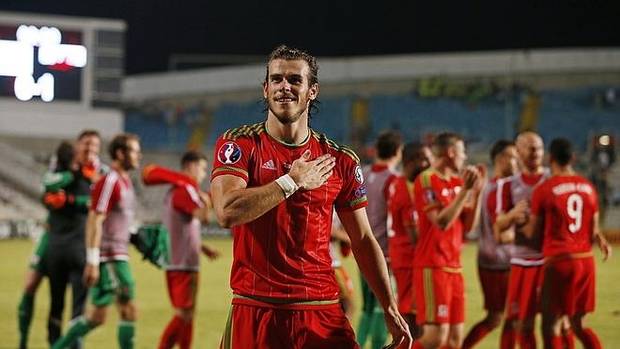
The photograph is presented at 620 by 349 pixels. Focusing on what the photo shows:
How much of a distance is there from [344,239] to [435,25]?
4714 cm

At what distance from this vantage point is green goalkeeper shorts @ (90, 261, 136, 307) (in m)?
8.38

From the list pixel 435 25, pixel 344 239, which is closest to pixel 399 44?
pixel 435 25

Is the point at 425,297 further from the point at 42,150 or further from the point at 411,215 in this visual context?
the point at 42,150

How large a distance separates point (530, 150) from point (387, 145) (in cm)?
129

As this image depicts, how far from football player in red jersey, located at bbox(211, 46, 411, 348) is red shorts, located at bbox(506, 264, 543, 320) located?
4.04 metres

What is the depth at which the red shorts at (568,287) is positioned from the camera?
7.91 metres

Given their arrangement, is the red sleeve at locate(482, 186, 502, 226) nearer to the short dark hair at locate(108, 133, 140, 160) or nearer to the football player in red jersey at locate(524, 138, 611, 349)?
the football player in red jersey at locate(524, 138, 611, 349)

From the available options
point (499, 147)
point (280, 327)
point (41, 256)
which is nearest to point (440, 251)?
point (499, 147)

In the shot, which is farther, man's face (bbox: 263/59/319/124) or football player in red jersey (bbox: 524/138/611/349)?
A: football player in red jersey (bbox: 524/138/611/349)

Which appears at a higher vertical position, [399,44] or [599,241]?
[399,44]

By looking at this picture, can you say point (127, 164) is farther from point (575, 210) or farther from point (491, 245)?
point (575, 210)

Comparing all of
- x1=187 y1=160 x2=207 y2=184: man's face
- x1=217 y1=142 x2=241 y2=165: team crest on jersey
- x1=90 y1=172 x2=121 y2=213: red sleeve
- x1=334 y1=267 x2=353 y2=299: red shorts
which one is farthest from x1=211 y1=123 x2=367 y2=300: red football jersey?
x1=187 y1=160 x2=207 y2=184: man's face

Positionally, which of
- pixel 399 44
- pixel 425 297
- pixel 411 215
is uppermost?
pixel 399 44

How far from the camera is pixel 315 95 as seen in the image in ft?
14.9
